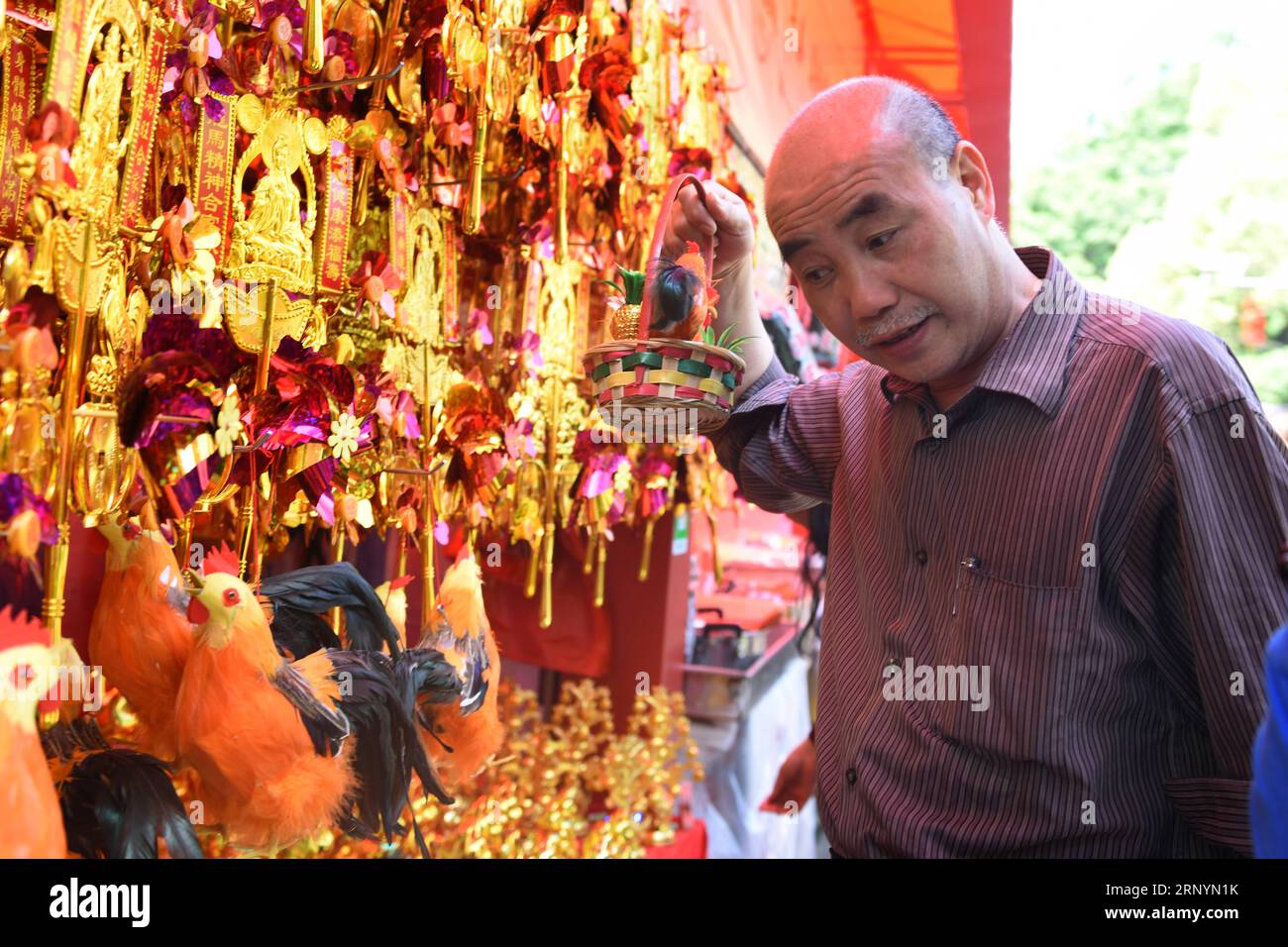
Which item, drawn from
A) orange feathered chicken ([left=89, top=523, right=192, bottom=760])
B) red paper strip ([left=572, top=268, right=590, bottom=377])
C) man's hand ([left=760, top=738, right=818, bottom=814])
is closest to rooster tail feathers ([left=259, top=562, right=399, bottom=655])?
orange feathered chicken ([left=89, top=523, right=192, bottom=760])

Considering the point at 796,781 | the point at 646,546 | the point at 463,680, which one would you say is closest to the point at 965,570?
the point at 463,680

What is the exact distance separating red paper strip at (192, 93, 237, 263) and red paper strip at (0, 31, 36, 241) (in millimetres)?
163

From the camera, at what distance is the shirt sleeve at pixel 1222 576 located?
93cm

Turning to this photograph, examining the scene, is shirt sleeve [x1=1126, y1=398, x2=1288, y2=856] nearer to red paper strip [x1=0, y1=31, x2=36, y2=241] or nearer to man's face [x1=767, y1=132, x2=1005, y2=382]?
man's face [x1=767, y1=132, x2=1005, y2=382]

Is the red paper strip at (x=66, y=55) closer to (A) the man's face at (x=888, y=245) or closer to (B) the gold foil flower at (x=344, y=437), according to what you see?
(B) the gold foil flower at (x=344, y=437)

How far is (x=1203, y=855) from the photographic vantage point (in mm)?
1000

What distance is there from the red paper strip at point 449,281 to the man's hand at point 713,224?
379 mm

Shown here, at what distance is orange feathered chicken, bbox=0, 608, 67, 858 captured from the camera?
75cm

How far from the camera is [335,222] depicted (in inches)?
46.8

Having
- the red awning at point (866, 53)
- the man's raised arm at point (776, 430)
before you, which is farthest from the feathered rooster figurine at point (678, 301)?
the red awning at point (866, 53)

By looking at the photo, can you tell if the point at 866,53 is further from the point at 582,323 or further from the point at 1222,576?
the point at 1222,576
